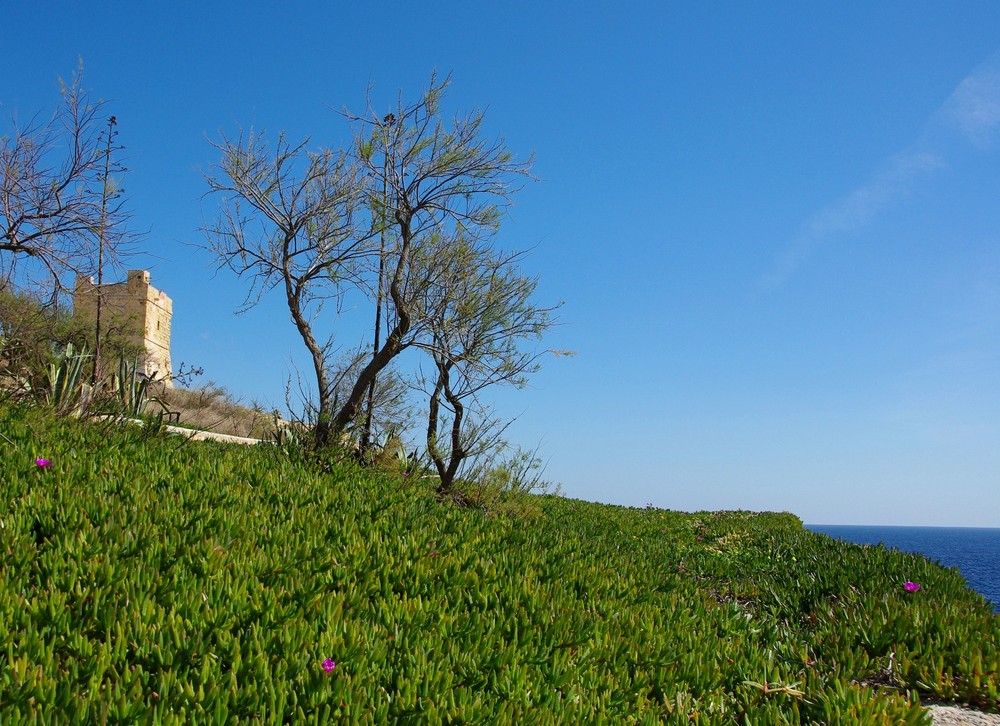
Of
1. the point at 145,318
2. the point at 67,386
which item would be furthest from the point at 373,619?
the point at 145,318

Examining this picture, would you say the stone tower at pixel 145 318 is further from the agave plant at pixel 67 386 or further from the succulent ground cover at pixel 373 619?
the succulent ground cover at pixel 373 619

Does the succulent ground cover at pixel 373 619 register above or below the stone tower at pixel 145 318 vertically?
below

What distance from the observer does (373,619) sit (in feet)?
13.5

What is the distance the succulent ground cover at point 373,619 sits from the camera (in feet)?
10.3

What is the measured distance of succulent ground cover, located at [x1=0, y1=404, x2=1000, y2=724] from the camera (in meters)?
3.13

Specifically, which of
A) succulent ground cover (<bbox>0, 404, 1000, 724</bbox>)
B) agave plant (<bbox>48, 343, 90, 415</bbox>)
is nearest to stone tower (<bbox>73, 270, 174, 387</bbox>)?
Result: agave plant (<bbox>48, 343, 90, 415</bbox>)

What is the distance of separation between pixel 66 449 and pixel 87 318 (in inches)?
1145

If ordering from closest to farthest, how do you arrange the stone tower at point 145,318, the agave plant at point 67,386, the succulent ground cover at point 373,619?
the succulent ground cover at point 373,619 → the agave plant at point 67,386 → the stone tower at point 145,318

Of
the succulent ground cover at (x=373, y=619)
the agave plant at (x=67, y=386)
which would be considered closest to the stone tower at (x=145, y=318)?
the agave plant at (x=67, y=386)

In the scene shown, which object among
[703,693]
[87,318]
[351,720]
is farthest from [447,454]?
[87,318]

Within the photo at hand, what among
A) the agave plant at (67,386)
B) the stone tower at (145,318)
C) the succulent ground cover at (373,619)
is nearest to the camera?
the succulent ground cover at (373,619)

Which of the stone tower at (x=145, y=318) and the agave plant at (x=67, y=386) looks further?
the stone tower at (x=145, y=318)

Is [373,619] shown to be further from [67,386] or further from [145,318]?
[145,318]

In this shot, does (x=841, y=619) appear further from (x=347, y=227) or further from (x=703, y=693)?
(x=347, y=227)
